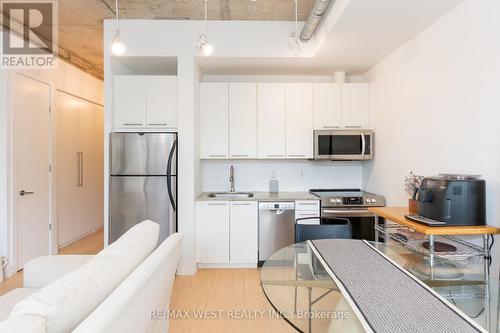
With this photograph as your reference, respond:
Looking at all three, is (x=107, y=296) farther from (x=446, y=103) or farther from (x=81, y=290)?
(x=446, y=103)

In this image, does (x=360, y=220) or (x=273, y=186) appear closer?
(x=360, y=220)

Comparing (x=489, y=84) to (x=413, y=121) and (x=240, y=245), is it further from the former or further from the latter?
(x=240, y=245)

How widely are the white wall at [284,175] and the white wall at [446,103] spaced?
67 centimetres

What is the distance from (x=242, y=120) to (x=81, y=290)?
2.94 metres

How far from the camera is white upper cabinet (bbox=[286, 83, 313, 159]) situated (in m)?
3.76

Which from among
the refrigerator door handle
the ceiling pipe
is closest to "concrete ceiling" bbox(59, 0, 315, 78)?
the ceiling pipe

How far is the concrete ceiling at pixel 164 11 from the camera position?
A: 2928 millimetres

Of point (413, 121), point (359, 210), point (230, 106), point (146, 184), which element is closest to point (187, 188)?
point (146, 184)

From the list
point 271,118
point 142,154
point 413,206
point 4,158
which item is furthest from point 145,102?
point 413,206

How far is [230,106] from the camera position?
373 centimetres

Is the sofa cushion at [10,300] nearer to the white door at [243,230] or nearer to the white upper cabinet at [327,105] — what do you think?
the white door at [243,230]

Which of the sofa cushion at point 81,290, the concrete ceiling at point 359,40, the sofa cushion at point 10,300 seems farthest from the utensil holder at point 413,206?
the sofa cushion at point 10,300

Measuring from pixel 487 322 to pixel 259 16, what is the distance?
3249 mm

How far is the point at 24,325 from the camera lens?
799 millimetres
